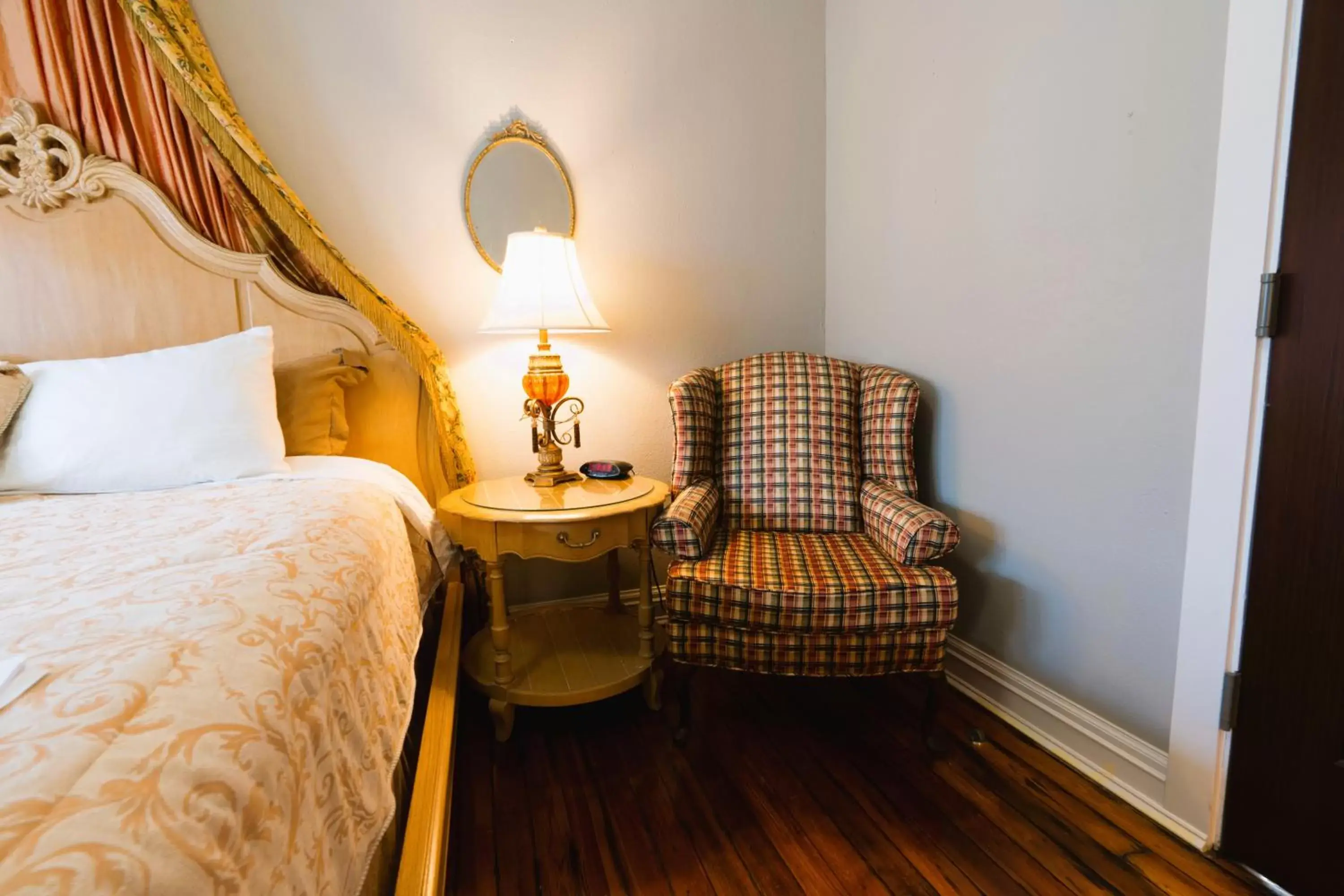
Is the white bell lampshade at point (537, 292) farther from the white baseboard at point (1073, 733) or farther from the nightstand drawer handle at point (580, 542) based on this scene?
the white baseboard at point (1073, 733)

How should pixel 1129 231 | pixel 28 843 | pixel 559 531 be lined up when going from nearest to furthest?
pixel 28 843 → pixel 1129 231 → pixel 559 531

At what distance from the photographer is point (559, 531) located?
4.94ft

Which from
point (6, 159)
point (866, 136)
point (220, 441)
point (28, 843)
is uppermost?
point (866, 136)

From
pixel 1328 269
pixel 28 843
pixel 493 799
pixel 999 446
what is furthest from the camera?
pixel 999 446

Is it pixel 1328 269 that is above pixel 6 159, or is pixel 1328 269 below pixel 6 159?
below

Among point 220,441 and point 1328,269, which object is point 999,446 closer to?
point 1328,269

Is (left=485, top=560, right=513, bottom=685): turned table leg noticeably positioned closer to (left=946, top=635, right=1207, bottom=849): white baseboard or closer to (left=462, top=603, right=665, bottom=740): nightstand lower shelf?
(left=462, top=603, right=665, bottom=740): nightstand lower shelf

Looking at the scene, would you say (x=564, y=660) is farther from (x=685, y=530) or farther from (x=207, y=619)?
(x=207, y=619)

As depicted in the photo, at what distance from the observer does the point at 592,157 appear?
201 cm

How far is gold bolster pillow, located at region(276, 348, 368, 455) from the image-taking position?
1.61 m

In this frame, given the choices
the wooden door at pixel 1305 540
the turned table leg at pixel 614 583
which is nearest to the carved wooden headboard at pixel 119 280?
the turned table leg at pixel 614 583

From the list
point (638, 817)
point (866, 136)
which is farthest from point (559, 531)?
point (866, 136)

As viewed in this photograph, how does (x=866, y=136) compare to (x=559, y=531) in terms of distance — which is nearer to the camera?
(x=559, y=531)

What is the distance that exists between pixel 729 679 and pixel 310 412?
4.62ft
